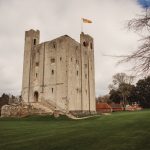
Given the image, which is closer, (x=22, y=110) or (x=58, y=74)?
(x=22, y=110)

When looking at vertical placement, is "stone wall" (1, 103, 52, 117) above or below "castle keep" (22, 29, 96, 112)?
below

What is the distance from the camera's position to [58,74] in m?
43.2

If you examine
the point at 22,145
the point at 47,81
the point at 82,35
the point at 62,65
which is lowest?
the point at 22,145

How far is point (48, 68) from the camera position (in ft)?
146

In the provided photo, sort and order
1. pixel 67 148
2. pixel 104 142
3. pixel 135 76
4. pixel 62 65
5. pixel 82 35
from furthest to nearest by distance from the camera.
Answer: pixel 82 35 < pixel 62 65 < pixel 104 142 < pixel 67 148 < pixel 135 76

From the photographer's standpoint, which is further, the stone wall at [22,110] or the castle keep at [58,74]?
the castle keep at [58,74]

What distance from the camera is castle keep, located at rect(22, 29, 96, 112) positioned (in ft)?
140

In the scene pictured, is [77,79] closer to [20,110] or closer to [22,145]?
[20,110]

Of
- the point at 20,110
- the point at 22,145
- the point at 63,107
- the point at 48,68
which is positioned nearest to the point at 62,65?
the point at 48,68

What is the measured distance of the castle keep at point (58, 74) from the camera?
140ft

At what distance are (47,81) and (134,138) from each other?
3300 centimetres

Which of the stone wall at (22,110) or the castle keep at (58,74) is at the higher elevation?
the castle keep at (58,74)

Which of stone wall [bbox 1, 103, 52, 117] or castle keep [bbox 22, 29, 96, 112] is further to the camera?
castle keep [bbox 22, 29, 96, 112]

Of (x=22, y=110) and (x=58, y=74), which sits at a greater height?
(x=58, y=74)
